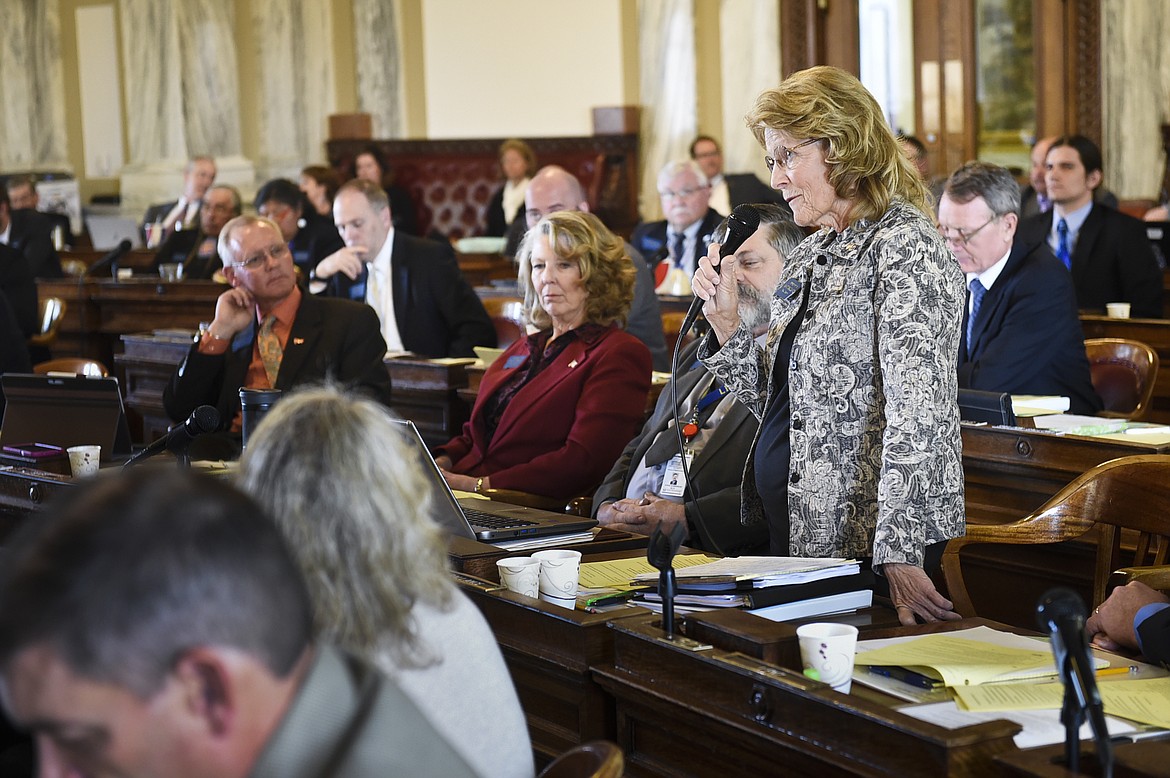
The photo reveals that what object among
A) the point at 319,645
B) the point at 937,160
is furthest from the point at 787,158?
the point at 937,160

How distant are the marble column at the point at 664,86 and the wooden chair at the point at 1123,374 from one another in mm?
5964

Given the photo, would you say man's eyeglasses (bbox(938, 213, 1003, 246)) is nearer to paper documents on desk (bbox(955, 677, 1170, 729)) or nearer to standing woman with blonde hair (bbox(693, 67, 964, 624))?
standing woman with blonde hair (bbox(693, 67, 964, 624))

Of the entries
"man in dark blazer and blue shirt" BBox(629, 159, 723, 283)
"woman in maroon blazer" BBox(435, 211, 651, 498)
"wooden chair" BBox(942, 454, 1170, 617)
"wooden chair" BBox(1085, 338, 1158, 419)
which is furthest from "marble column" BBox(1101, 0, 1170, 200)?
"wooden chair" BBox(942, 454, 1170, 617)

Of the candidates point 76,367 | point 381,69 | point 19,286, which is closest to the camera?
point 76,367

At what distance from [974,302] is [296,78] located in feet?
26.8

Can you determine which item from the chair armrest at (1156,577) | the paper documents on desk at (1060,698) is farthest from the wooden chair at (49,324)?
the paper documents on desk at (1060,698)

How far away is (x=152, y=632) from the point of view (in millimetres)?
979

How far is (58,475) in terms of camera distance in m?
3.34

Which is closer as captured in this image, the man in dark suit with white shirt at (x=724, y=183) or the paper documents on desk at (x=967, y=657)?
the paper documents on desk at (x=967, y=657)

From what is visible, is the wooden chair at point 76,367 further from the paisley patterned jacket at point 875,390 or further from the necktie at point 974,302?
the paisley patterned jacket at point 875,390

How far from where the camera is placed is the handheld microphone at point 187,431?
2.42m

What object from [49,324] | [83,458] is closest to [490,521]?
[83,458]

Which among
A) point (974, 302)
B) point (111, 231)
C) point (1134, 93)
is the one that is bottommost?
Answer: point (974, 302)

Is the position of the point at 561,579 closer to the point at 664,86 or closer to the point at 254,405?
the point at 254,405
